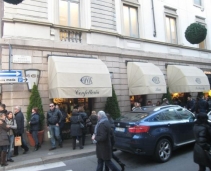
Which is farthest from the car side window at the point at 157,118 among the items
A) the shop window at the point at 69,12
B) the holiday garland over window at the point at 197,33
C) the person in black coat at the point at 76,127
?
the shop window at the point at 69,12

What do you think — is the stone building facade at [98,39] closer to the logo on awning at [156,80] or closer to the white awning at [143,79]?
the white awning at [143,79]

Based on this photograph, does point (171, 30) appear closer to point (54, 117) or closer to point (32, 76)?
point (32, 76)

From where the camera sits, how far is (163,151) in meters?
6.39

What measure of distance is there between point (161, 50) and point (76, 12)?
6.46 m

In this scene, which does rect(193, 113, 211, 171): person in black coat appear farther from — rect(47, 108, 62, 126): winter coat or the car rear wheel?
rect(47, 108, 62, 126): winter coat

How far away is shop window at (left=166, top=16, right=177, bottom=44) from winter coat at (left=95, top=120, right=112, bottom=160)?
484 inches

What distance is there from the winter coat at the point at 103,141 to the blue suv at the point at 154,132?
122cm

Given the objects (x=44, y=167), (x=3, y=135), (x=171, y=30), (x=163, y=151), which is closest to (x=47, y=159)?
(x=44, y=167)

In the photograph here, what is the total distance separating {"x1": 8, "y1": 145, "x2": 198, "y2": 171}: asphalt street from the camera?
19.3 feet

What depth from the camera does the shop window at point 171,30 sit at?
15.8m

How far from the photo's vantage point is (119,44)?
12633 millimetres

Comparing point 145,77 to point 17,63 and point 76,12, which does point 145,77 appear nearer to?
point 76,12

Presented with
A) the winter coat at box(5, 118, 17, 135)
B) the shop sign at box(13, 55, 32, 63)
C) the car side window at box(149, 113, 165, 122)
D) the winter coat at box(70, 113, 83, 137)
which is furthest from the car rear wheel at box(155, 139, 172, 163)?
the shop sign at box(13, 55, 32, 63)

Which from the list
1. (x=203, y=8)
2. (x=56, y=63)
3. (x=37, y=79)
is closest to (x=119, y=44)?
(x=56, y=63)
